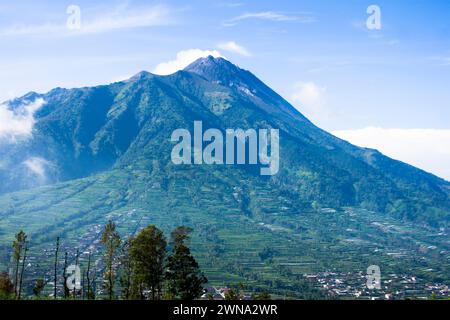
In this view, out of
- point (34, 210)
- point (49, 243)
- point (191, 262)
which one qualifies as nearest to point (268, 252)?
point (49, 243)

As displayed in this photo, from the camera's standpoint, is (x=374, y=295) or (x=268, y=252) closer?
(x=374, y=295)

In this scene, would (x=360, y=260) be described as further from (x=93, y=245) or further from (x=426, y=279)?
(x=93, y=245)

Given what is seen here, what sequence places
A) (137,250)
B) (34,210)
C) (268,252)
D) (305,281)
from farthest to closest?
(34,210) → (268,252) → (305,281) → (137,250)

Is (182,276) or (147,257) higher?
(147,257)

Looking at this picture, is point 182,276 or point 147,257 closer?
point 147,257

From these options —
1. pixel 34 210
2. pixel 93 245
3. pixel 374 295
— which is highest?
pixel 34 210

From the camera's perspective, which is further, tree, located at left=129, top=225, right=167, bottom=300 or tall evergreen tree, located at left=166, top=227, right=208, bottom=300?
tall evergreen tree, located at left=166, top=227, right=208, bottom=300

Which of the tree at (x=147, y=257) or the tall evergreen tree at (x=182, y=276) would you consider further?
the tall evergreen tree at (x=182, y=276)
